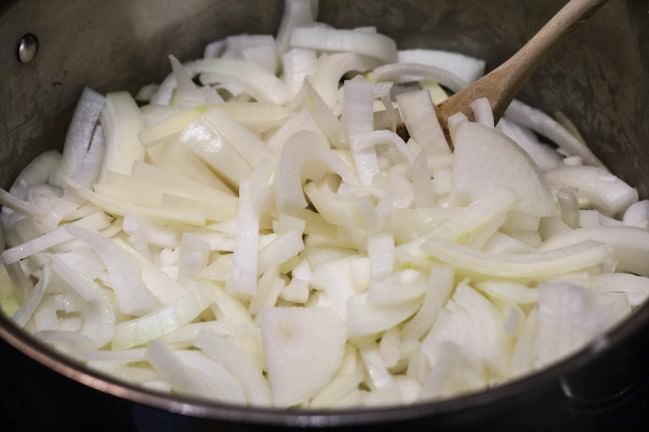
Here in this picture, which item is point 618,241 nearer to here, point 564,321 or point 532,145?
point 564,321

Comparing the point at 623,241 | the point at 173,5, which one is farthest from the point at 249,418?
the point at 173,5

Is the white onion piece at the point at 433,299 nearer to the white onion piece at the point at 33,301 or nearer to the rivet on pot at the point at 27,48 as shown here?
the white onion piece at the point at 33,301

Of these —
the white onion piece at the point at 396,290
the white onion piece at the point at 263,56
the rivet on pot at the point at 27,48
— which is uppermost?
the rivet on pot at the point at 27,48

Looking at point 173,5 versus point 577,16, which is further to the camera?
point 173,5

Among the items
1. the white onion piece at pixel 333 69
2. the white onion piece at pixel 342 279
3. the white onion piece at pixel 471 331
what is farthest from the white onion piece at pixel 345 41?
the white onion piece at pixel 471 331

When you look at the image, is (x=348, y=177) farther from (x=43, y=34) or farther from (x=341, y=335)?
(x=43, y=34)

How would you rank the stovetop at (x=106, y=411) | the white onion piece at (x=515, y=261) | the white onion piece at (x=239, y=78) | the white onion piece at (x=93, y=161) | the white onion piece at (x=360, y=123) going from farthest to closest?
1. the white onion piece at (x=239, y=78)
2. the white onion piece at (x=93, y=161)
3. the white onion piece at (x=360, y=123)
4. the white onion piece at (x=515, y=261)
5. the stovetop at (x=106, y=411)

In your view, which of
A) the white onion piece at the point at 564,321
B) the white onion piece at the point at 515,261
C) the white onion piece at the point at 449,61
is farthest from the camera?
the white onion piece at the point at 449,61
